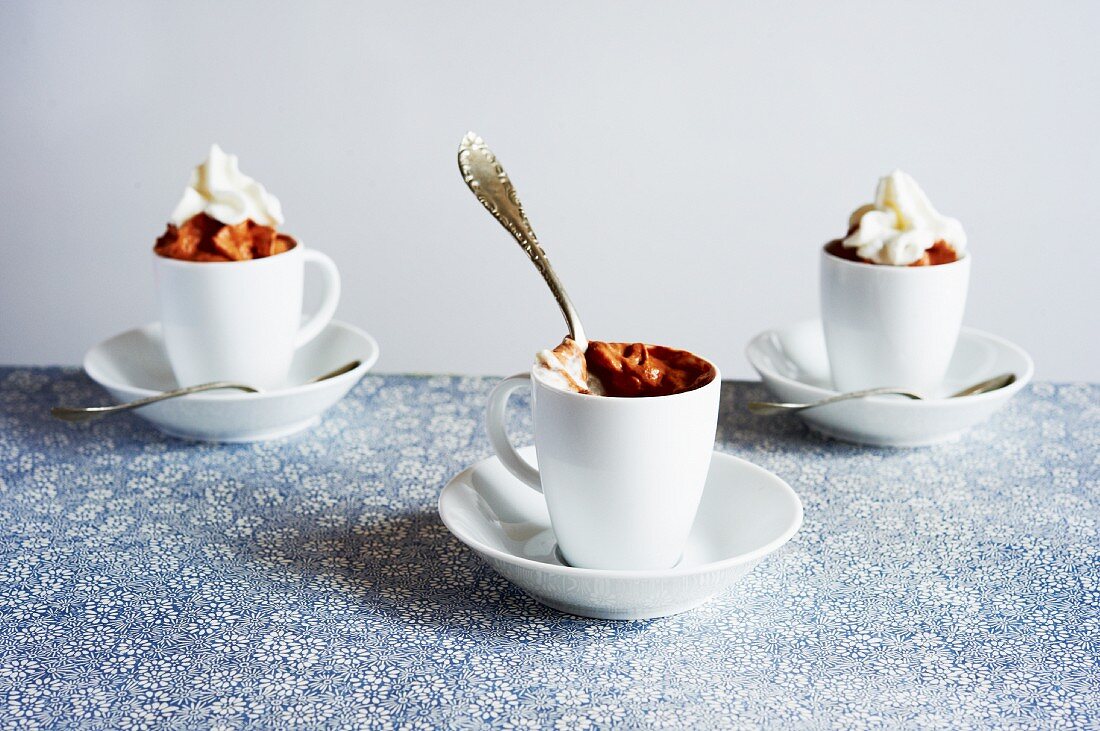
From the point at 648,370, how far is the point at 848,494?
35 cm

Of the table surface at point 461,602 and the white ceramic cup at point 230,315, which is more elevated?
the white ceramic cup at point 230,315

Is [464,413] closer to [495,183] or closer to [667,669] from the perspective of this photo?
[495,183]

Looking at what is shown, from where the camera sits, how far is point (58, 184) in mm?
2277

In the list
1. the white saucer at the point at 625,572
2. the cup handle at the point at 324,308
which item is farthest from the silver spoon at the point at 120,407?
the white saucer at the point at 625,572

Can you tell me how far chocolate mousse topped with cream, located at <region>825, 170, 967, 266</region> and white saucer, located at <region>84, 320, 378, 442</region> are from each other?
0.59 m

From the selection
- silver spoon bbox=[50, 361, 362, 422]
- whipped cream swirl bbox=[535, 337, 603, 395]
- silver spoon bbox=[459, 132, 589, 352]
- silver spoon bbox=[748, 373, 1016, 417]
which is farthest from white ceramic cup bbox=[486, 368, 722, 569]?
silver spoon bbox=[50, 361, 362, 422]

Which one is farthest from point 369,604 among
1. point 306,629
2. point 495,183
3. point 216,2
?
point 216,2

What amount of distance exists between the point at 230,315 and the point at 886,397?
29.7 inches

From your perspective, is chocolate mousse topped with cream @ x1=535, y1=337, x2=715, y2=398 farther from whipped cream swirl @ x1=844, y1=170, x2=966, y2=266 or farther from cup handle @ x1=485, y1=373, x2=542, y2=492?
whipped cream swirl @ x1=844, y1=170, x2=966, y2=266


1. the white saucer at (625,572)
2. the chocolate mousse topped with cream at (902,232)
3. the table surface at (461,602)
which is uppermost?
the chocolate mousse topped with cream at (902,232)

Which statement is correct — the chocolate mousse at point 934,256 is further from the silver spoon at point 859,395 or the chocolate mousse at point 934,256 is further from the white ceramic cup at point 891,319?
the silver spoon at point 859,395

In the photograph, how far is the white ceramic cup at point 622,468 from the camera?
816 millimetres

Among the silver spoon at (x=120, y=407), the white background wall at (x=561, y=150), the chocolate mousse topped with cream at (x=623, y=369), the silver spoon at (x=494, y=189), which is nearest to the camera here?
the chocolate mousse topped with cream at (x=623, y=369)

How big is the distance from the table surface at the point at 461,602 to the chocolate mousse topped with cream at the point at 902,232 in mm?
215
